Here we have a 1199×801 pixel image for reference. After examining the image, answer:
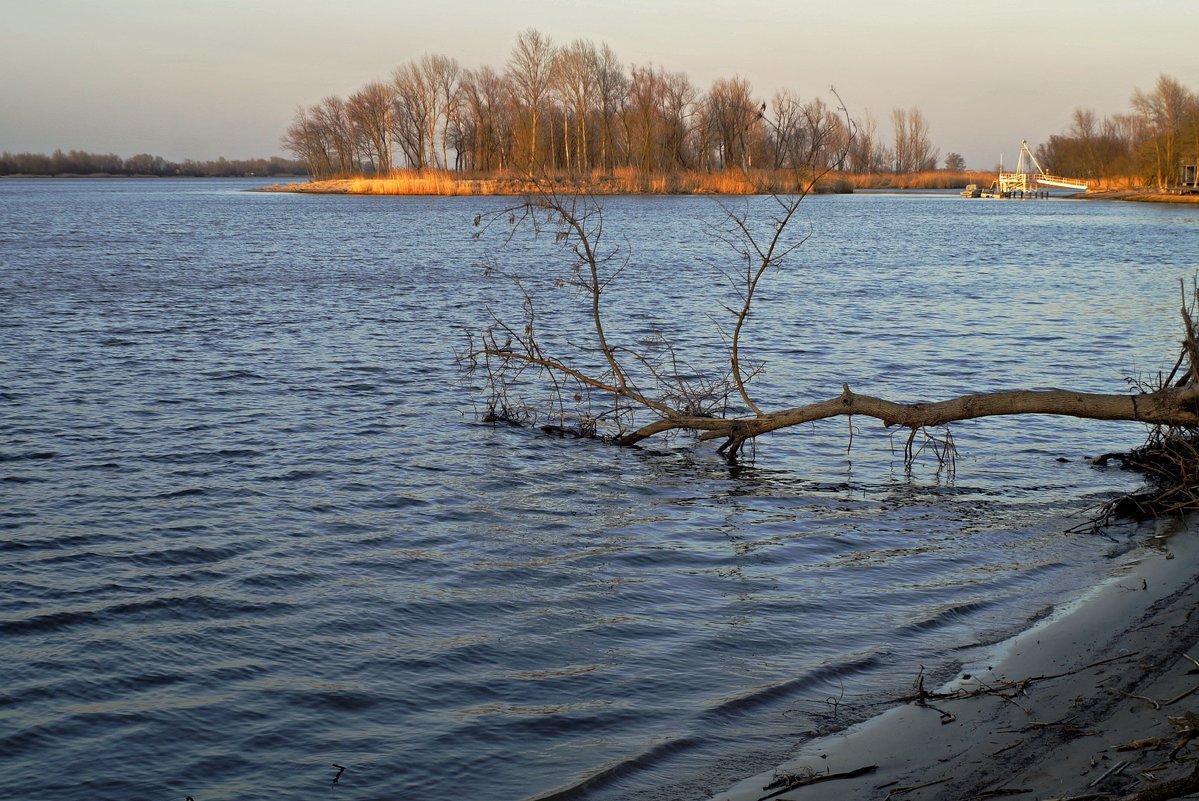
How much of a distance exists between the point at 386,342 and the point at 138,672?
40.7 ft

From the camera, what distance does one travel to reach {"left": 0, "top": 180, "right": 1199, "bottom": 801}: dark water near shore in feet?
17.0

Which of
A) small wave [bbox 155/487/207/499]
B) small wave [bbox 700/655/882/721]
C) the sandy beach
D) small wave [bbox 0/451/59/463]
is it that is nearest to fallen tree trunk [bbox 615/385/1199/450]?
the sandy beach

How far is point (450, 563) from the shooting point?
7762mm

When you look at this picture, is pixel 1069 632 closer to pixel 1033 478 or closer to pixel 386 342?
pixel 1033 478

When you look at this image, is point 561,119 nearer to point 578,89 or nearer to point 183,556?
point 578,89

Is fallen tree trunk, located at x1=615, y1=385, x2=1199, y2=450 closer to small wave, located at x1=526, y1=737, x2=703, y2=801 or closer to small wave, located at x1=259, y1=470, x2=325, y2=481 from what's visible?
small wave, located at x1=259, y1=470, x2=325, y2=481

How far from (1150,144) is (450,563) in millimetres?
99425

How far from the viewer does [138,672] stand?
19.4 feet

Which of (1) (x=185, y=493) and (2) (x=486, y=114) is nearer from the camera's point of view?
(1) (x=185, y=493)

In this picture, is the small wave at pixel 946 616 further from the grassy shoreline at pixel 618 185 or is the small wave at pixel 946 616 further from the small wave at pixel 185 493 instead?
the grassy shoreline at pixel 618 185

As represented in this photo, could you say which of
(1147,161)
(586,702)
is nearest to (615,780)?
(586,702)

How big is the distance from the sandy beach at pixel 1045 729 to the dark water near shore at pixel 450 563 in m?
0.35

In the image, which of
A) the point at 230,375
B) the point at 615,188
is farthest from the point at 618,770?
the point at 615,188

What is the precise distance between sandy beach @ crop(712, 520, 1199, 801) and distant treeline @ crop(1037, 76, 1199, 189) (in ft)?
305
